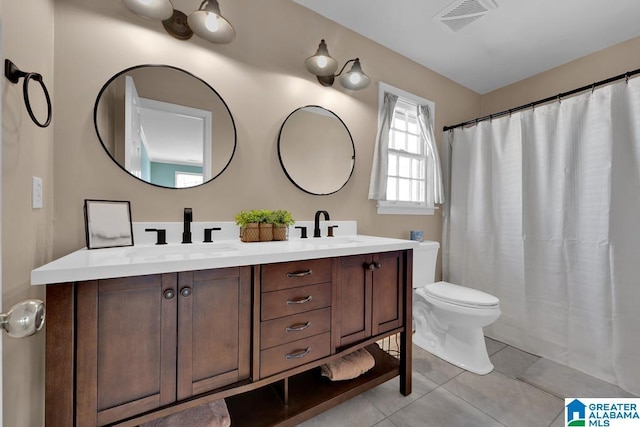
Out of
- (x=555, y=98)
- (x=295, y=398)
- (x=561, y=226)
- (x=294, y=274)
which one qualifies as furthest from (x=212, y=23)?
(x=561, y=226)

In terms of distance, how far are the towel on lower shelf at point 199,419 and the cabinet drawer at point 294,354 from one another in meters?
0.26

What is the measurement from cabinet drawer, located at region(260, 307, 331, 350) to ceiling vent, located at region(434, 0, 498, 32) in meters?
2.12

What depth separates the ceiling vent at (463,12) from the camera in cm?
180

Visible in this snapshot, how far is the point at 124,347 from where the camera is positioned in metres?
0.86

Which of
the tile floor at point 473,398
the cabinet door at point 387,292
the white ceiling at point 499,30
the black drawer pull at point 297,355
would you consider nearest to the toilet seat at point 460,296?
the tile floor at point 473,398

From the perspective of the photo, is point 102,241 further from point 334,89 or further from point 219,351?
point 334,89

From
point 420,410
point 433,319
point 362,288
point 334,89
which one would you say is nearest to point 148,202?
point 362,288

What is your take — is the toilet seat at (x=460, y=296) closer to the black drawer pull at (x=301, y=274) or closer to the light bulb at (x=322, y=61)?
the black drawer pull at (x=301, y=274)

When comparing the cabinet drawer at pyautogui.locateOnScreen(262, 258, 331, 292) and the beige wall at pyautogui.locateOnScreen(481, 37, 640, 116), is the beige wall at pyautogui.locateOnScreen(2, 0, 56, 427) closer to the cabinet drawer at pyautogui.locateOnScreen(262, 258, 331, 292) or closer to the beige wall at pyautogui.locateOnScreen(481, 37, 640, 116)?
the cabinet drawer at pyautogui.locateOnScreen(262, 258, 331, 292)

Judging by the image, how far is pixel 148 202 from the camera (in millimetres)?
1387

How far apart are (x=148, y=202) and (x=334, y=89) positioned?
146cm

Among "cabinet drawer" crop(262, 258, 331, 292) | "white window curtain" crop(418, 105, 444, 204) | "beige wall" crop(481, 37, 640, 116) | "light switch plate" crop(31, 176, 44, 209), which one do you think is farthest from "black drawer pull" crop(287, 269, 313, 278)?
"beige wall" crop(481, 37, 640, 116)

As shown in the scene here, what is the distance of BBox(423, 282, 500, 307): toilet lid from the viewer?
1803 millimetres

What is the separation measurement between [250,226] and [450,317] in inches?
60.6
